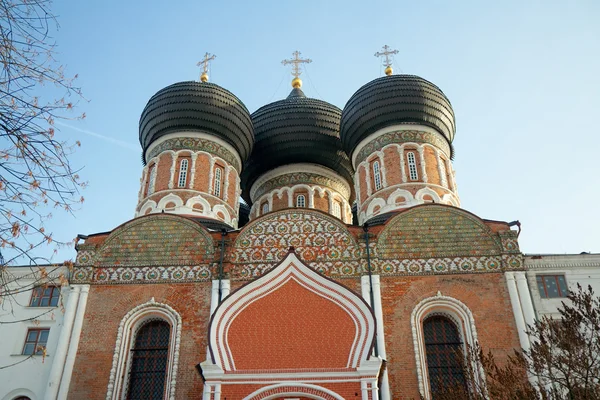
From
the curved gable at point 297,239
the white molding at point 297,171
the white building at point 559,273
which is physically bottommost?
the white building at point 559,273

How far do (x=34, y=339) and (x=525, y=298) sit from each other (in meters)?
9.14

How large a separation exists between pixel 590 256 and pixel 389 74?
8423 mm

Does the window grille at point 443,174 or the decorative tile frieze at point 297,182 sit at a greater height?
the decorative tile frieze at point 297,182

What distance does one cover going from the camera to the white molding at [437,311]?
9.63m

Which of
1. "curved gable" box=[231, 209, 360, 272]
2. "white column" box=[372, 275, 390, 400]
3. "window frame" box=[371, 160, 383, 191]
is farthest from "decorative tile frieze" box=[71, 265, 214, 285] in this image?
"window frame" box=[371, 160, 383, 191]

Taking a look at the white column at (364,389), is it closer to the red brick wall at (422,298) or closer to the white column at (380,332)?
the white column at (380,332)

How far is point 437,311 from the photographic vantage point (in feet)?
34.0

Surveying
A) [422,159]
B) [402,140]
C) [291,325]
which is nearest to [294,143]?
[402,140]

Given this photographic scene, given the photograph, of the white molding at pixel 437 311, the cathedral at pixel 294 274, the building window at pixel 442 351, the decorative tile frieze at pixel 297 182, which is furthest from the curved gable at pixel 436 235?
the decorative tile frieze at pixel 297 182

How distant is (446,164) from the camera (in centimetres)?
1462

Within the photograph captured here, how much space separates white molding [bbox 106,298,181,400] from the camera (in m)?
9.59

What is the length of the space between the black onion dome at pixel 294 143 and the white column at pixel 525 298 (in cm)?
803

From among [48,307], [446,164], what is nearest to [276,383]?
[48,307]

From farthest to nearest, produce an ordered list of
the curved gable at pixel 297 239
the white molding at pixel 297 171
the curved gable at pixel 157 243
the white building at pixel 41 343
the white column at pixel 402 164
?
1. the white molding at pixel 297 171
2. the white column at pixel 402 164
3. the curved gable at pixel 157 243
4. the curved gable at pixel 297 239
5. the white building at pixel 41 343
